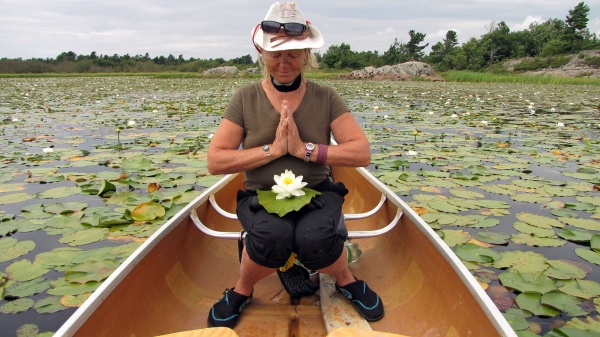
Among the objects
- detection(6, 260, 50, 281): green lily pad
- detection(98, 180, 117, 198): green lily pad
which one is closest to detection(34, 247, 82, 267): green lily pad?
detection(6, 260, 50, 281): green lily pad

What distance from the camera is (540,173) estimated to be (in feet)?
12.6

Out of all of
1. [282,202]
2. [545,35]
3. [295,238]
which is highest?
[545,35]

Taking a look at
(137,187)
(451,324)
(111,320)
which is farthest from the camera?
(137,187)

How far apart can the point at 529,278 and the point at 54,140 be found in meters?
5.68

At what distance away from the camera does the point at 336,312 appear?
1660 mm

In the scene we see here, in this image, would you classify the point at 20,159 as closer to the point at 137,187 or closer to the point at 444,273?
the point at 137,187

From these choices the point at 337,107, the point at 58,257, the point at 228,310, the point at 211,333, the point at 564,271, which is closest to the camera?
the point at 211,333

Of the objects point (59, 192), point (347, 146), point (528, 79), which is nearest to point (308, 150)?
point (347, 146)

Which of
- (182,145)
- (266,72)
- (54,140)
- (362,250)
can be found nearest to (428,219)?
(362,250)

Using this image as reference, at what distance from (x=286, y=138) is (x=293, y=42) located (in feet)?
1.25

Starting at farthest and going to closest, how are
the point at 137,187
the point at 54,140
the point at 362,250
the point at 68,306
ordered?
the point at 54,140 → the point at 137,187 → the point at 362,250 → the point at 68,306

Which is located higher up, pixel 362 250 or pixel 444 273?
pixel 444 273

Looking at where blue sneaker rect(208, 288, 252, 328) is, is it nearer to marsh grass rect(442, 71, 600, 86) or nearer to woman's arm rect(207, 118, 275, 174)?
woman's arm rect(207, 118, 275, 174)

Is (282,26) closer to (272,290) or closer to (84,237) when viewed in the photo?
(272,290)
